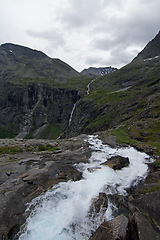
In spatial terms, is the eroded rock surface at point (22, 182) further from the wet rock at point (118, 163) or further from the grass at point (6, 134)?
the grass at point (6, 134)

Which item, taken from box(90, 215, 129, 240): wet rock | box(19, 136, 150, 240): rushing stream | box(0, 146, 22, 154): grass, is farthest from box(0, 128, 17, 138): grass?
box(90, 215, 129, 240): wet rock

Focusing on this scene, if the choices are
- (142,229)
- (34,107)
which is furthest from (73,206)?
(34,107)

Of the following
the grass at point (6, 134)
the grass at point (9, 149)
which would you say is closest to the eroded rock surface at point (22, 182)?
the grass at point (9, 149)

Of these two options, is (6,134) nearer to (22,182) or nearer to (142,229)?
(22,182)

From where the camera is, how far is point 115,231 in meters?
6.13

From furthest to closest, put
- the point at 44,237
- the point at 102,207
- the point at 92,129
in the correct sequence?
the point at 92,129, the point at 102,207, the point at 44,237

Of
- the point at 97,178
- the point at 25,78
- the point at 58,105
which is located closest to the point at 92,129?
the point at 97,178

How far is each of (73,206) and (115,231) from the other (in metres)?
4.48

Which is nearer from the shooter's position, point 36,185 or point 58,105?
point 36,185

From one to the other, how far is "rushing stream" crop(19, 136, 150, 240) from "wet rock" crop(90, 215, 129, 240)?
5.72 ft

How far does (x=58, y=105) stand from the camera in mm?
146125

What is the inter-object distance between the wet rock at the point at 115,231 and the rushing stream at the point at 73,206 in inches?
68.6

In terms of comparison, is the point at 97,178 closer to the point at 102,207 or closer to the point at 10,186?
the point at 102,207

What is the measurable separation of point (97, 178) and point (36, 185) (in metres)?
6.61
